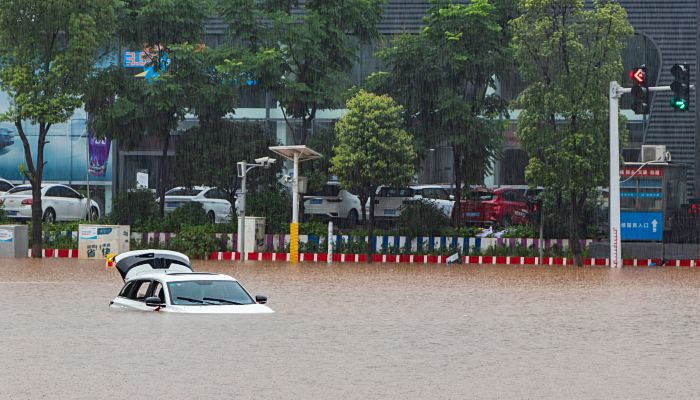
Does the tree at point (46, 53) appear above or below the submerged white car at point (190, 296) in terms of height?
above

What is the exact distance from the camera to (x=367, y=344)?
54.9ft

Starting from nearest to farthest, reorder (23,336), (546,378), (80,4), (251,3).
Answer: (546,378) → (23,336) → (80,4) → (251,3)

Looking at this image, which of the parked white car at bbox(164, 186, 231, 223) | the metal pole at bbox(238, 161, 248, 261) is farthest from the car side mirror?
the parked white car at bbox(164, 186, 231, 223)

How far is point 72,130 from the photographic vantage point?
2376 inches

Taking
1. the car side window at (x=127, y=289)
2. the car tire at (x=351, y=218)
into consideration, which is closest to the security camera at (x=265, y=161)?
the car tire at (x=351, y=218)

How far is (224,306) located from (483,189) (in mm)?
28201

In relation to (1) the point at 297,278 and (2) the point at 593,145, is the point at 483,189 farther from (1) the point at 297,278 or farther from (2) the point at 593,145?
(1) the point at 297,278

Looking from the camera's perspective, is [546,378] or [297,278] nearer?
[546,378]

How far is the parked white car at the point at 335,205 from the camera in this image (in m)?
46.3

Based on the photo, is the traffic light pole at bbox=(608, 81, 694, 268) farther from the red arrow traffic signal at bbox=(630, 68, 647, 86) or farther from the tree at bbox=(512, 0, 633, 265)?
the red arrow traffic signal at bbox=(630, 68, 647, 86)

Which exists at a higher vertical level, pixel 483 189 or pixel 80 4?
pixel 80 4

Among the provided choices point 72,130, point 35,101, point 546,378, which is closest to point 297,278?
point 35,101

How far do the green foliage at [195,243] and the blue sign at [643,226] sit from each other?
1373 centimetres

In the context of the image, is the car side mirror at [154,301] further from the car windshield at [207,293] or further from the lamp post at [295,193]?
the lamp post at [295,193]
